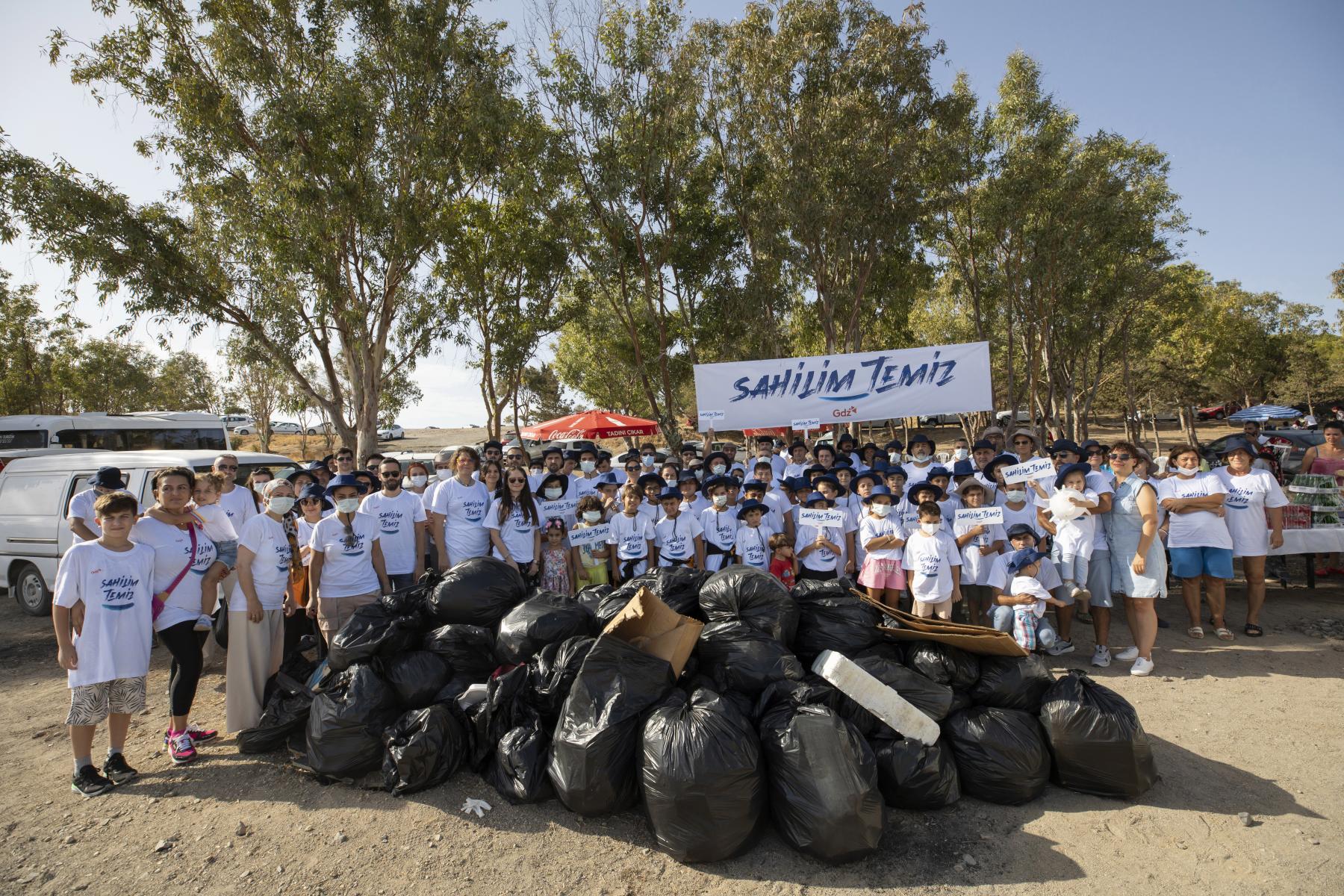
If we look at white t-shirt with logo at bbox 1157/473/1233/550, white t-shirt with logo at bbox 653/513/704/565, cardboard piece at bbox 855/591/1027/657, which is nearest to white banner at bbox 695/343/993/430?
white t-shirt with logo at bbox 653/513/704/565

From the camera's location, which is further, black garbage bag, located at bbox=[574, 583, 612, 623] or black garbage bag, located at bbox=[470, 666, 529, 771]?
black garbage bag, located at bbox=[574, 583, 612, 623]

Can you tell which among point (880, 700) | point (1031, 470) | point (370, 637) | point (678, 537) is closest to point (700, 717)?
point (880, 700)

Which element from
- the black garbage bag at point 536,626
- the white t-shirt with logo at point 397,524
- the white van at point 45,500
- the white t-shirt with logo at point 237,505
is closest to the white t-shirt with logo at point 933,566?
the black garbage bag at point 536,626

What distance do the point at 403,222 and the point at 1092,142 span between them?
16.0 metres

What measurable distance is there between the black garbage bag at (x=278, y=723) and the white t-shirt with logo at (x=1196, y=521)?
6.48 m

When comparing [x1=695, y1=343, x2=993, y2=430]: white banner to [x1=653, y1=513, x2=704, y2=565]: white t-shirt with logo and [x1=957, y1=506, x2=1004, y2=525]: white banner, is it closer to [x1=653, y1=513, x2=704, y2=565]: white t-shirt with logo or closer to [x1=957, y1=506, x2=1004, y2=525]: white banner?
[x1=653, y1=513, x2=704, y2=565]: white t-shirt with logo

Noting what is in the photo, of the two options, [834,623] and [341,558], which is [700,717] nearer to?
[834,623]

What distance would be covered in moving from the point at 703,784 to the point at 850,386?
7.71 metres

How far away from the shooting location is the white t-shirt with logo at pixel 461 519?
547cm

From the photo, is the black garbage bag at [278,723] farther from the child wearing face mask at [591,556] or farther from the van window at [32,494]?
the van window at [32,494]

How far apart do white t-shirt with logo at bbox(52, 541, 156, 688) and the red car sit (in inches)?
1908

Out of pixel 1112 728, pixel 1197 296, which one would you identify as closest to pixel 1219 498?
pixel 1112 728

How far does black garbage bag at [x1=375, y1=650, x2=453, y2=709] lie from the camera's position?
12.2 ft

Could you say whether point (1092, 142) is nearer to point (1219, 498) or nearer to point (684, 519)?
point (1219, 498)
